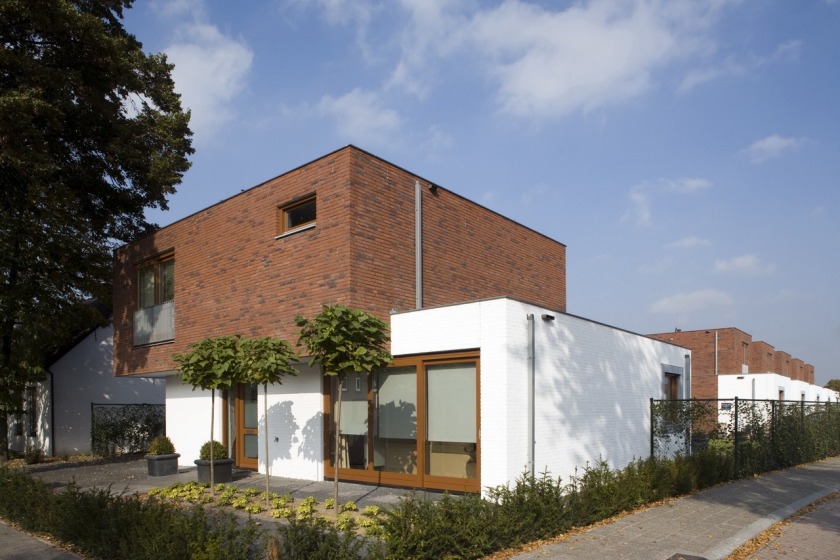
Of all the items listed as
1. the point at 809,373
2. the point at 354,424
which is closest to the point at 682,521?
the point at 354,424

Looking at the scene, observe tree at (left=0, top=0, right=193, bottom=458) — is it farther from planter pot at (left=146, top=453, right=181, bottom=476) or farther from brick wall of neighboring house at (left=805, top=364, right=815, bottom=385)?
brick wall of neighboring house at (left=805, top=364, right=815, bottom=385)

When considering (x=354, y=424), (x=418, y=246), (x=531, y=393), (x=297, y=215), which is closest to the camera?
(x=531, y=393)

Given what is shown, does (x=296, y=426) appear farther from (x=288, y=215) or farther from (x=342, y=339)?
(x=342, y=339)

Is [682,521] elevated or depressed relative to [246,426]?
depressed

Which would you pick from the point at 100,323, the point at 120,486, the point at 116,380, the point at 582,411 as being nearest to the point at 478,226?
the point at 582,411

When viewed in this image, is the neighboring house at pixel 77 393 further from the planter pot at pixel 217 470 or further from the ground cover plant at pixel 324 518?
the ground cover plant at pixel 324 518

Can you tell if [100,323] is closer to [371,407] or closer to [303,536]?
[371,407]

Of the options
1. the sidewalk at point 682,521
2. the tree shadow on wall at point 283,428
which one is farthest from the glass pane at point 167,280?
the tree shadow on wall at point 283,428

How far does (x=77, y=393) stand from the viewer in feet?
72.9

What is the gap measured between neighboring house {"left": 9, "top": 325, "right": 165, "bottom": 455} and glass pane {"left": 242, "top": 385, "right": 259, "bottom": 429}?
9.40 meters

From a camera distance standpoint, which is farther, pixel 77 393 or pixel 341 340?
pixel 77 393

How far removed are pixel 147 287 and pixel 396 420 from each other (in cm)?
917

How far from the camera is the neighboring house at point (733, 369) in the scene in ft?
95.0

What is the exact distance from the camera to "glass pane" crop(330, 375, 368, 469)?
1169 centimetres
